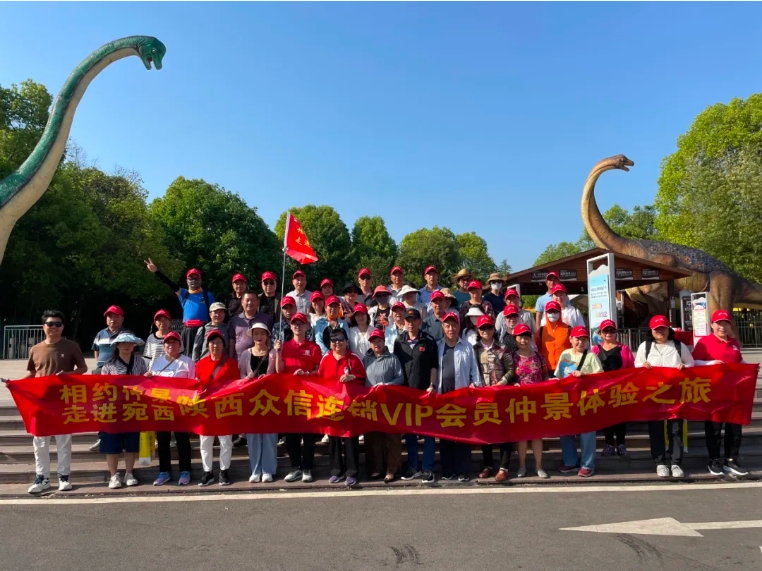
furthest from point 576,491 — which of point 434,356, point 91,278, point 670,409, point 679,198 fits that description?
point 679,198

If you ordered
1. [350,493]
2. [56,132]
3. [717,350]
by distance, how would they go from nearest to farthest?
[350,493]
[717,350]
[56,132]

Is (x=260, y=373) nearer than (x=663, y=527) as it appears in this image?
No

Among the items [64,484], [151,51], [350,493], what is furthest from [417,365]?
[151,51]

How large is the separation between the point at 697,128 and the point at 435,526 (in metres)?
32.6

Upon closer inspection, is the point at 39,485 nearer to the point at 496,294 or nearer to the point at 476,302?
the point at 476,302

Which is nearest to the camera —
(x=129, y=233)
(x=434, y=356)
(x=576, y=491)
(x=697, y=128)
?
(x=576, y=491)

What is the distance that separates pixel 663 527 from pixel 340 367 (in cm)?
346

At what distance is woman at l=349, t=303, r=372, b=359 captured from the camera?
6934 millimetres

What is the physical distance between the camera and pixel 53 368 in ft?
21.2

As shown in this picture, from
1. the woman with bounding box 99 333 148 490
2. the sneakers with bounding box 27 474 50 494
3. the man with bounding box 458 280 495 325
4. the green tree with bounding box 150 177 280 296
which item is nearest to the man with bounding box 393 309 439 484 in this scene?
the man with bounding box 458 280 495 325

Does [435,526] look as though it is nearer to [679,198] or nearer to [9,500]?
[9,500]

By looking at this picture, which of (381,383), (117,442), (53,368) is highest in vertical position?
(53,368)

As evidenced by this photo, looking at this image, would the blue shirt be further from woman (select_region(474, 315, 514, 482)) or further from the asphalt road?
woman (select_region(474, 315, 514, 482))

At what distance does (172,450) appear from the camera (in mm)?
7262
